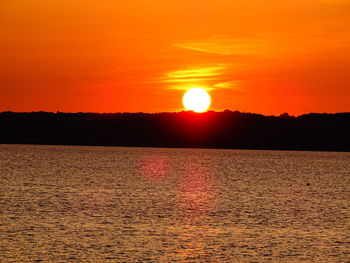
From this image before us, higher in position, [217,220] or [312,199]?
[312,199]

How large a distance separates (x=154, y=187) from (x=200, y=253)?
59.6 meters

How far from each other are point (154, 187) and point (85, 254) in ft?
199

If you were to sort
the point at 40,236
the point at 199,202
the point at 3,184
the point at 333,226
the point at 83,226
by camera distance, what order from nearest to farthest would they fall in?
the point at 40,236, the point at 83,226, the point at 333,226, the point at 199,202, the point at 3,184

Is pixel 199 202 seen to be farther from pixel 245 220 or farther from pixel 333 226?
pixel 333 226

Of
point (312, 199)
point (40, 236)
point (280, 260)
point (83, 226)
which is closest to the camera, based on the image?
point (280, 260)

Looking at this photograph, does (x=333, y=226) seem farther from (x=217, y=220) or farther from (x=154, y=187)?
(x=154, y=187)

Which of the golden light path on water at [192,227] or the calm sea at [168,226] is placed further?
the golden light path on water at [192,227]

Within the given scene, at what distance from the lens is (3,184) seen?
98250 mm

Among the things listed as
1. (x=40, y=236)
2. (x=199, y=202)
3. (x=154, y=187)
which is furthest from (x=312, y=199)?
(x=40, y=236)

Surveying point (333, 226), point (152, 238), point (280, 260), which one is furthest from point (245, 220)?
point (280, 260)

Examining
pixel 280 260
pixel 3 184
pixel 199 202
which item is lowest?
pixel 280 260

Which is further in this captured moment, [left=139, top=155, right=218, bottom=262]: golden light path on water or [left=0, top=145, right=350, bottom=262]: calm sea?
[left=139, top=155, right=218, bottom=262]: golden light path on water

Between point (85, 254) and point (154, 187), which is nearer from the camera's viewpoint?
point (85, 254)

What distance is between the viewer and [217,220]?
61.4 metres
